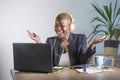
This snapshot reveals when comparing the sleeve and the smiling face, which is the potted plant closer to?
the sleeve

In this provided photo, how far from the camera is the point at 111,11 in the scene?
3449 mm

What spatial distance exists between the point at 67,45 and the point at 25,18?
1275 millimetres

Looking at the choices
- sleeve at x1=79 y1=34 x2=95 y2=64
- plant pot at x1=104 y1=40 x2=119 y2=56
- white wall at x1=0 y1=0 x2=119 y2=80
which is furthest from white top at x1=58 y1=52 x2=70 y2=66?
white wall at x1=0 y1=0 x2=119 y2=80

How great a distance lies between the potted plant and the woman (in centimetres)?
97

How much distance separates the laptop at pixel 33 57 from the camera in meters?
1.77

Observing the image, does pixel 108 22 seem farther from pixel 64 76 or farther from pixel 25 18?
pixel 64 76

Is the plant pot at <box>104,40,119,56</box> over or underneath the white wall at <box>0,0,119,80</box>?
underneath

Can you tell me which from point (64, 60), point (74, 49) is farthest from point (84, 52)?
point (64, 60)

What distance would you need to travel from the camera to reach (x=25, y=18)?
353 cm

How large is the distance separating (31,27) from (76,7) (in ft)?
2.62

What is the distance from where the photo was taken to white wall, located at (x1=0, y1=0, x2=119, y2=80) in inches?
137

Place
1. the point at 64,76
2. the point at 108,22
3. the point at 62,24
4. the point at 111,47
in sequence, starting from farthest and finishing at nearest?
1. the point at 108,22
2. the point at 111,47
3. the point at 62,24
4. the point at 64,76

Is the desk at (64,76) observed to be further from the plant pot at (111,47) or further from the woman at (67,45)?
the plant pot at (111,47)

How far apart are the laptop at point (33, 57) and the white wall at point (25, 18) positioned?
169cm
